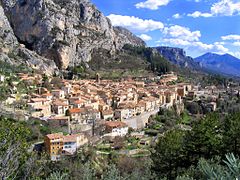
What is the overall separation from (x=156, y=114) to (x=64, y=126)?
16.8 meters

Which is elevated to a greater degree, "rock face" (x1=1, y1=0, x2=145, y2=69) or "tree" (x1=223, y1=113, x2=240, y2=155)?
"rock face" (x1=1, y1=0, x2=145, y2=69)

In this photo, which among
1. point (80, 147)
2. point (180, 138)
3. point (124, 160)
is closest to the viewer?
point (180, 138)

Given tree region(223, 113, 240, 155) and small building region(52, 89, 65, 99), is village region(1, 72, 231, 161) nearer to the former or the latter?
small building region(52, 89, 65, 99)

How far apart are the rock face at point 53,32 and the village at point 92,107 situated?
60.9 feet

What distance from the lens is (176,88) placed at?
61.1 m

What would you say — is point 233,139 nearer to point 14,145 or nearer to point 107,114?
point 14,145

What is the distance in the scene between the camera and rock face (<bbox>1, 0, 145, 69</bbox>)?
72.5m

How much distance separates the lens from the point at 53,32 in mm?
73812

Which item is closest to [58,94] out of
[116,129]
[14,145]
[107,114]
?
[107,114]

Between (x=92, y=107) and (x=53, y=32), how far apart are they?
3697 centimetres

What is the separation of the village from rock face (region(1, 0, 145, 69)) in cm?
1856

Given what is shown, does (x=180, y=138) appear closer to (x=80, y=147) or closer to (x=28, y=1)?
(x=80, y=147)

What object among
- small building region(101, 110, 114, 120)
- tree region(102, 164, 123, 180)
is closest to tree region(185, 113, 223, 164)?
tree region(102, 164, 123, 180)

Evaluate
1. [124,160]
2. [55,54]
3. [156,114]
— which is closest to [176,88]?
[156,114]
